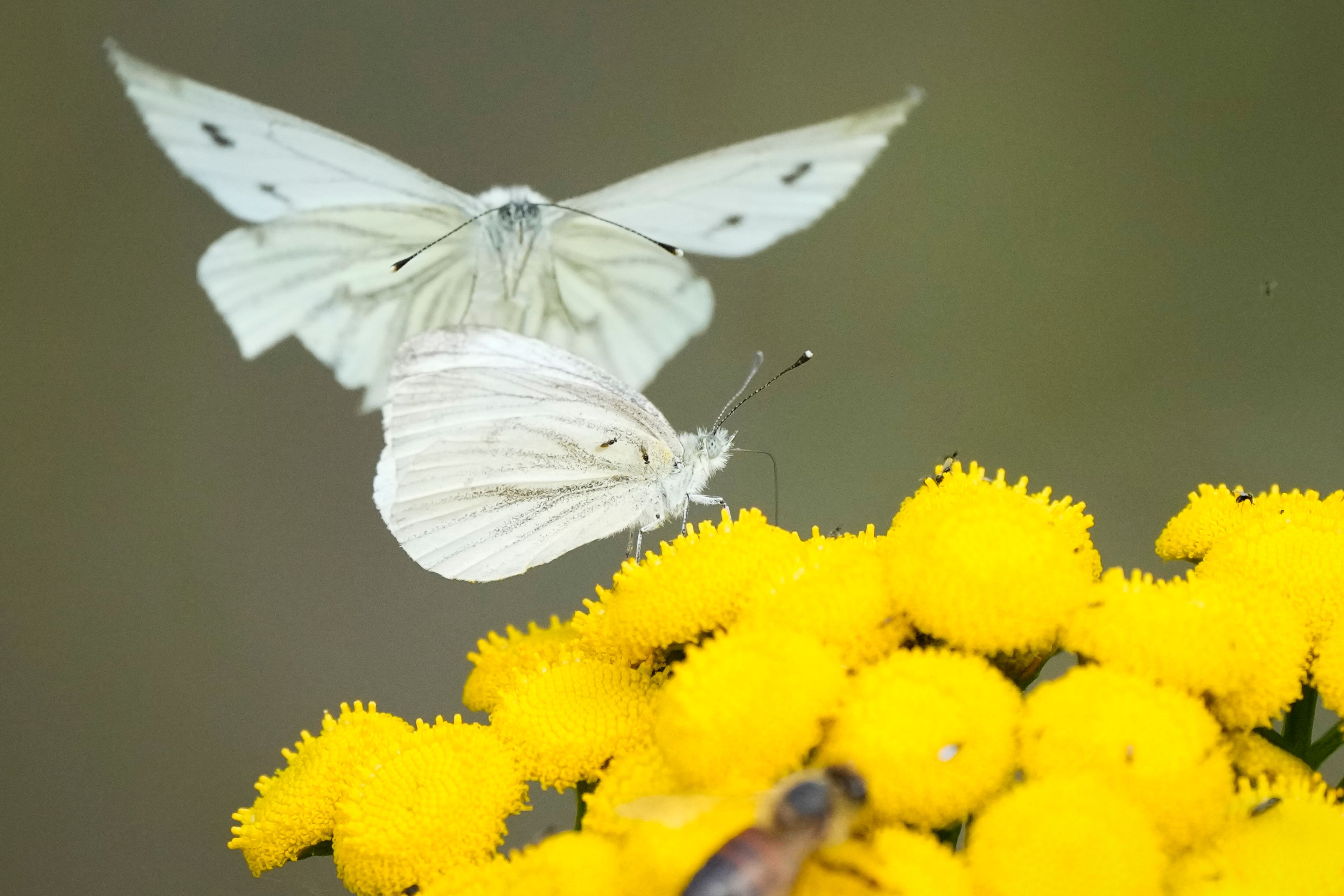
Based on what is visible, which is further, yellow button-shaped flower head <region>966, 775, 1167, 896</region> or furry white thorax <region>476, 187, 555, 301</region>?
furry white thorax <region>476, 187, 555, 301</region>

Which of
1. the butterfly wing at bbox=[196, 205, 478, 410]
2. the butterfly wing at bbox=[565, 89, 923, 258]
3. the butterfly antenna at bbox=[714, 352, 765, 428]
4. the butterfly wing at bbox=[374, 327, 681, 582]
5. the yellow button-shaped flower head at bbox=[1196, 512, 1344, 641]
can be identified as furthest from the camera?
the butterfly wing at bbox=[196, 205, 478, 410]

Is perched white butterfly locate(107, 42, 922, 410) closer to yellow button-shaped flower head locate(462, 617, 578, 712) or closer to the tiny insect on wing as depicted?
yellow button-shaped flower head locate(462, 617, 578, 712)

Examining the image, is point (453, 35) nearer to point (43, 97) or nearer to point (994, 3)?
point (43, 97)

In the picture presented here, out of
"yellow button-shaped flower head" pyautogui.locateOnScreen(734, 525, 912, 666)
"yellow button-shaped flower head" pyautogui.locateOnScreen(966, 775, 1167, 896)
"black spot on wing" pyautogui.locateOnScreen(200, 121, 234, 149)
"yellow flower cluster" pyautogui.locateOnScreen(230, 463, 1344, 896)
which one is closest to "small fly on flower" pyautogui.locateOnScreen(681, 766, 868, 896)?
"yellow flower cluster" pyautogui.locateOnScreen(230, 463, 1344, 896)

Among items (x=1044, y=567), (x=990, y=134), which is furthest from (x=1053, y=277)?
(x=1044, y=567)

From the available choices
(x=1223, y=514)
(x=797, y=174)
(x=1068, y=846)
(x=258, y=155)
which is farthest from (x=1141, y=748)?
(x=258, y=155)

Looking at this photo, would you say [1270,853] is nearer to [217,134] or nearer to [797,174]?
[797,174]
